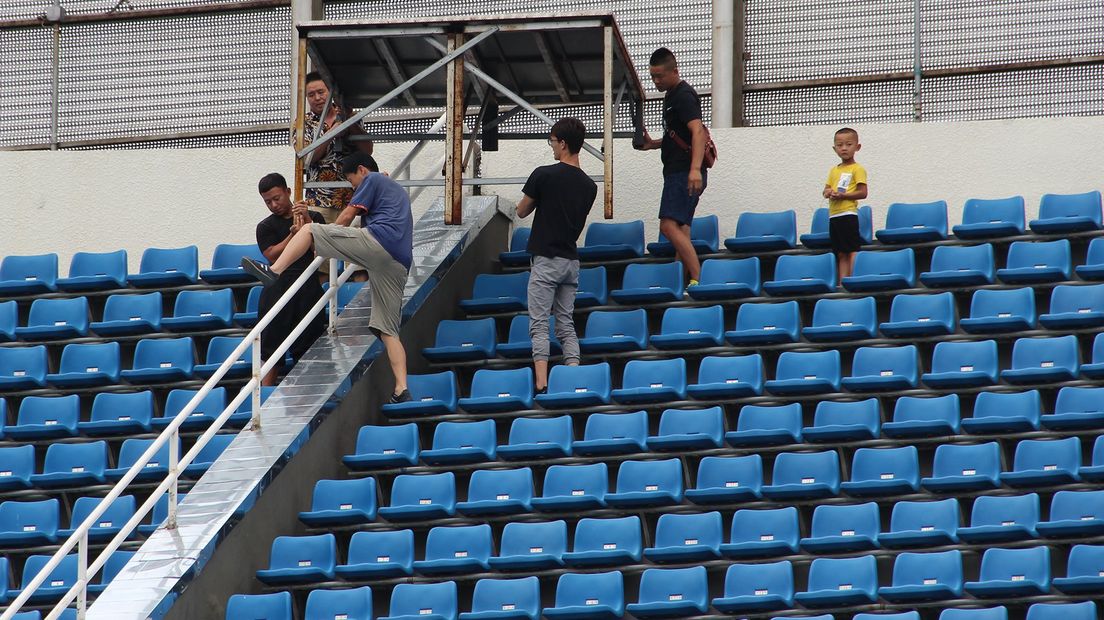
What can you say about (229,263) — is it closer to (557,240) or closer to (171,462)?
(557,240)

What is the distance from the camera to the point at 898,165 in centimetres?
1165

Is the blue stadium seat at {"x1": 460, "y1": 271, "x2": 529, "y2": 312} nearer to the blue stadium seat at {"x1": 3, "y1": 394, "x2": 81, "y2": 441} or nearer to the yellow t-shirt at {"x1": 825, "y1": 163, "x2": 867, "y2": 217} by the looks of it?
the yellow t-shirt at {"x1": 825, "y1": 163, "x2": 867, "y2": 217}

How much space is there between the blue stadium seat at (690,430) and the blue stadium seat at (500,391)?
0.80m

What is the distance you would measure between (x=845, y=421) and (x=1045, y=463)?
3.40ft

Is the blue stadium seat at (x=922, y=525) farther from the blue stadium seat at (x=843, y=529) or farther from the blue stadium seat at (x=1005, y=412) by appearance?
the blue stadium seat at (x=1005, y=412)

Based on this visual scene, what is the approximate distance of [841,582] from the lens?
25.0ft

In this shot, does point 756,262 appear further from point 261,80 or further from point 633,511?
point 261,80

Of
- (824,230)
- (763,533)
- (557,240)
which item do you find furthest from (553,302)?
(763,533)

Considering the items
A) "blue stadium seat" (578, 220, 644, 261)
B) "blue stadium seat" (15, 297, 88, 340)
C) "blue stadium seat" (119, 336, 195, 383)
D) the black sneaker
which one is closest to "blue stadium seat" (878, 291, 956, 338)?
"blue stadium seat" (578, 220, 644, 261)

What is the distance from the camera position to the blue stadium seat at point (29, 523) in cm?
897

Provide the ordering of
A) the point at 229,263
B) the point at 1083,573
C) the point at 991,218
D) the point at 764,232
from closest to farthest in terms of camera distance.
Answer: the point at 1083,573 < the point at 991,218 < the point at 764,232 < the point at 229,263

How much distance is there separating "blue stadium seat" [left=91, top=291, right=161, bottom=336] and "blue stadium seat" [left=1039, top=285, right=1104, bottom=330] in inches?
214

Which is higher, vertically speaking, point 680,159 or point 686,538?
point 680,159

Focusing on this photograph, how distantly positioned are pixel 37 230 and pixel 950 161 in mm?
6727
